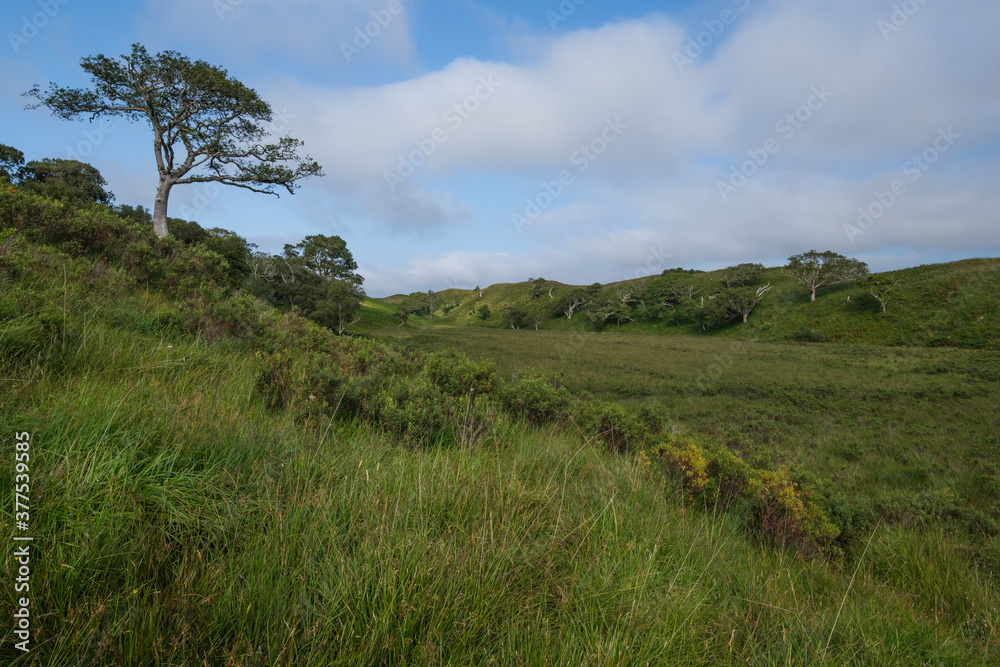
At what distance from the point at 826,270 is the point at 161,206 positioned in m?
80.1

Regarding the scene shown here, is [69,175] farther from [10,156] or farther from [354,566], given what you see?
[354,566]

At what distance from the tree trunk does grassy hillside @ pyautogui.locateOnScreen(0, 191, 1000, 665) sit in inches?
453

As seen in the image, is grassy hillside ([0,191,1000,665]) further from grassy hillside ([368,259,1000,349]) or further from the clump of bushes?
grassy hillside ([368,259,1000,349])

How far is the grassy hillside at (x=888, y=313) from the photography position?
40.2 m

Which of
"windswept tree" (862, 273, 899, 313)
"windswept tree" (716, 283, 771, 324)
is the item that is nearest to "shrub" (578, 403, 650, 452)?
"windswept tree" (862, 273, 899, 313)

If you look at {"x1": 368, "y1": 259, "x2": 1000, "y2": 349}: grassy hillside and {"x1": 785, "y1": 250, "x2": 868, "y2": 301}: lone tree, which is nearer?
{"x1": 368, "y1": 259, "x2": 1000, "y2": 349}: grassy hillside

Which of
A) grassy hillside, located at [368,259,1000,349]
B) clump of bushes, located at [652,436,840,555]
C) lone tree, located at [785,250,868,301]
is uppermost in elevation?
lone tree, located at [785,250,868,301]

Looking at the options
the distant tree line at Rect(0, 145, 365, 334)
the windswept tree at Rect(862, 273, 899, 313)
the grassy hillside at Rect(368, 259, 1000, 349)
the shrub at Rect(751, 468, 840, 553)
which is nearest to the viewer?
the shrub at Rect(751, 468, 840, 553)

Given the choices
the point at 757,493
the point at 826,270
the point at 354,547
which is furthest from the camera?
the point at 826,270

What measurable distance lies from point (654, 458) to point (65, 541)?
578 cm

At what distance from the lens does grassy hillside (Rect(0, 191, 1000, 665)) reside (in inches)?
62.9

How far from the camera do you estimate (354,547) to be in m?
2.05

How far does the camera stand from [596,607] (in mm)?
2068

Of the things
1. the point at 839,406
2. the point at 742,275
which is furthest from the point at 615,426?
the point at 742,275
